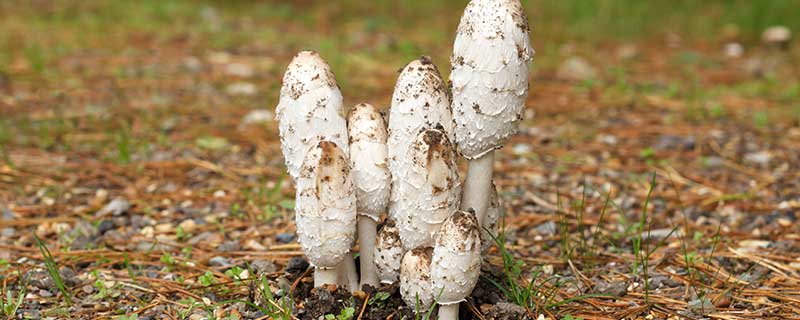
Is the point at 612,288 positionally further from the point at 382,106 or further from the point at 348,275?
the point at 382,106

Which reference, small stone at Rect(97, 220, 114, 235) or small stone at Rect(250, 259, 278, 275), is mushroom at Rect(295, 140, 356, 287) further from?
small stone at Rect(97, 220, 114, 235)

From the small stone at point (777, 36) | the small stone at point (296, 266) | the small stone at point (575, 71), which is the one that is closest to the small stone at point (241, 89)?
the small stone at point (575, 71)

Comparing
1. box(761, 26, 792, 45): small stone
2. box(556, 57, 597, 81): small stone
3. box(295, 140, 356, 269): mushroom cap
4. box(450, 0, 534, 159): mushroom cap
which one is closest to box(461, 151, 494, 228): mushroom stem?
box(450, 0, 534, 159): mushroom cap

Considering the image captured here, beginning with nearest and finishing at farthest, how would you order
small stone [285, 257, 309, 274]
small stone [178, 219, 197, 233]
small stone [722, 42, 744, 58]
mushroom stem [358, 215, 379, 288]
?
Result: mushroom stem [358, 215, 379, 288], small stone [285, 257, 309, 274], small stone [178, 219, 197, 233], small stone [722, 42, 744, 58]

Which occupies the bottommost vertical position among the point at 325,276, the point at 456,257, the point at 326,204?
the point at 325,276

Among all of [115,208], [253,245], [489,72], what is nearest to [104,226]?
[115,208]

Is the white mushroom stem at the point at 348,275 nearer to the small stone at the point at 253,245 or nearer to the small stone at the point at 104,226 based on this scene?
the small stone at the point at 253,245

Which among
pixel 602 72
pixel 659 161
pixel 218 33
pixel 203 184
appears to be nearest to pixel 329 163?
pixel 203 184
